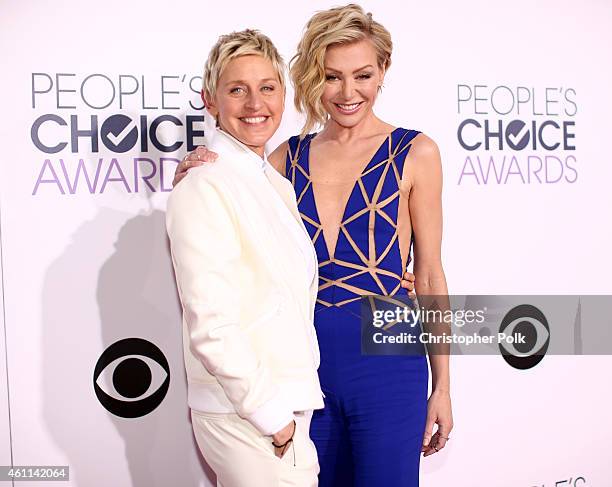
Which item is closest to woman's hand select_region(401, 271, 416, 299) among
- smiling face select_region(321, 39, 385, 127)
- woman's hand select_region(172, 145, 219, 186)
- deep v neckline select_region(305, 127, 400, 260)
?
deep v neckline select_region(305, 127, 400, 260)

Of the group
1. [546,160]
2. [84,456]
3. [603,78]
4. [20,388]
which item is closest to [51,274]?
[20,388]

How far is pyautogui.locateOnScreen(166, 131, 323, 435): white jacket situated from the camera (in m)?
1.59

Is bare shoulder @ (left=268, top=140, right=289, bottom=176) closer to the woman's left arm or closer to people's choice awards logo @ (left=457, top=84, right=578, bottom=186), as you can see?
the woman's left arm

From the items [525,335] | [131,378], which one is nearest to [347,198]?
[131,378]

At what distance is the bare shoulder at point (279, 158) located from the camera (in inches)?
94.8

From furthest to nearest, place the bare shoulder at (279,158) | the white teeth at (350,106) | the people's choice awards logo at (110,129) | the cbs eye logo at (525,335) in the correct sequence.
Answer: the cbs eye logo at (525,335), the people's choice awards logo at (110,129), the bare shoulder at (279,158), the white teeth at (350,106)

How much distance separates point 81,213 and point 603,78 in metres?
2.29

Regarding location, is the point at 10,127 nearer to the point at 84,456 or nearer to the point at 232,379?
the point at 84,456

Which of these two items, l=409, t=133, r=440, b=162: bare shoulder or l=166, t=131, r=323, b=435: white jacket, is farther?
l=409, t=133, r=440, b=162: bare shoulder

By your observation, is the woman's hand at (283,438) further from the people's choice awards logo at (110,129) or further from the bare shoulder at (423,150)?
the people's choice awards logo at (110,129)

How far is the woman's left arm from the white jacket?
517 mm

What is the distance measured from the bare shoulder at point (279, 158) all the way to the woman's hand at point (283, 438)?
0.97 m

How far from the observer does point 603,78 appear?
329cm

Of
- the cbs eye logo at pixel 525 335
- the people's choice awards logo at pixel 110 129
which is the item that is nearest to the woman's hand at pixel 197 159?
the people's choice awards logo at pixel 110 129
